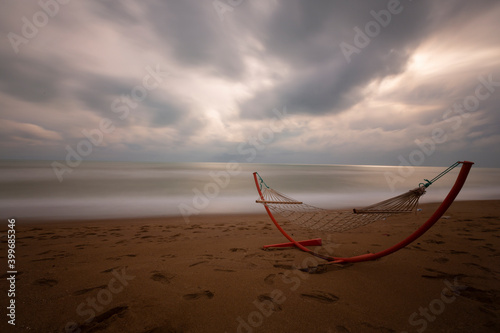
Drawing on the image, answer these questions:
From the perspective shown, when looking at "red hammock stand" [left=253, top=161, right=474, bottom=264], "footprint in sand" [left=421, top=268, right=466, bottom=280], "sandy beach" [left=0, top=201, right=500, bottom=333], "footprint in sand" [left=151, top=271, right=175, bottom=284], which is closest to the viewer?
"sandy beach" [left=0, top=201, right=500, bottom=333]

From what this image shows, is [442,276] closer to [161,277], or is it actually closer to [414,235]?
[414,235]

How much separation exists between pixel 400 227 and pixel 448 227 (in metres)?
0.96

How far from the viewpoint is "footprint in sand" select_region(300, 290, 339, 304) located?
217 cm

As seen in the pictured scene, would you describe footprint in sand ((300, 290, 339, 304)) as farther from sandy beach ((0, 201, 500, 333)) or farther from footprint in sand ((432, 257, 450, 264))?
footprint in sand ((432, 257, 450, 264))

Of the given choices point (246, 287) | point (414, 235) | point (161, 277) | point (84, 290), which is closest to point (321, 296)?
point (246, 287)

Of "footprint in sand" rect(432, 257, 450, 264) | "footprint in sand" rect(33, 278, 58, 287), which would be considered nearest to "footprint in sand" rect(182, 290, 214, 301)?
"footprint in sand" rect(33, 278, 58, 287)

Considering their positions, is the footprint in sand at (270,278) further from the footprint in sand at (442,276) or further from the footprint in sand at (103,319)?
the footprint in sand at (442,276)

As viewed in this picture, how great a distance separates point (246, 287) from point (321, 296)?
857 mm

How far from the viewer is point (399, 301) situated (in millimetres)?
2174

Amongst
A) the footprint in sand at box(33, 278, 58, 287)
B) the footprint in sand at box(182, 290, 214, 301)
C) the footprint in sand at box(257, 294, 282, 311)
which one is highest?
the footprint in sand at box(33, 278, 58, 287)

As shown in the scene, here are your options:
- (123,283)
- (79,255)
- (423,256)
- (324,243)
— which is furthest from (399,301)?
(79,255)

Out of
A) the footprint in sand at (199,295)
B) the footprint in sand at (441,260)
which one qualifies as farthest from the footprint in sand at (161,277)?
the footprint in sand at (441,260)

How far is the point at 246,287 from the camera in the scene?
7.87 ft

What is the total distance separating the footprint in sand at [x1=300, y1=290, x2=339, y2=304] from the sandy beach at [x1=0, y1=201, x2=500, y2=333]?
11mm
